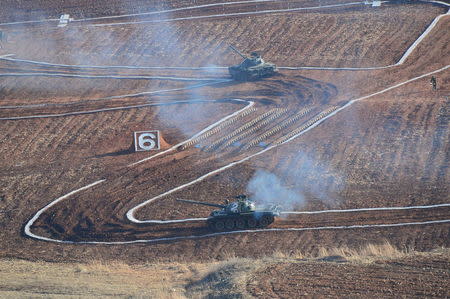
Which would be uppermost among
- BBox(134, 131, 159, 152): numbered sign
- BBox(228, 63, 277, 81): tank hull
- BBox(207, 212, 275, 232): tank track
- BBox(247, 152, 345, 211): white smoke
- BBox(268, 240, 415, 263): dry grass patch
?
BBox(228, 63, 277, 81): tank hull

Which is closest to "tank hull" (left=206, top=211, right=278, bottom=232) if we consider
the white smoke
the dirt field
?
the dirt field

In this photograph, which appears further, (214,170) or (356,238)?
(214,170)

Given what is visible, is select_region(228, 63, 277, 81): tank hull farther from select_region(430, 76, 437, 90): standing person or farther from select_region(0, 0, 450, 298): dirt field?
select_region(430, 76, 437, 90): standing person

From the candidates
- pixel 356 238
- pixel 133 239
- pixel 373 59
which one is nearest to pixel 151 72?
pixel 373 59

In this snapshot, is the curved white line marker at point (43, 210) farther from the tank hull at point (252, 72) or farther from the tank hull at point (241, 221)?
the tank hull at point (252, 72)

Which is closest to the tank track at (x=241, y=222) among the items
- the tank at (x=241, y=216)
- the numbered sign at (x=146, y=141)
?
the tank at (x=241, y=216)

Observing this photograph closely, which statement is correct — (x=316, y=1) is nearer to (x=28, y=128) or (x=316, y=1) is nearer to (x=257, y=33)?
(x=257, y=33)
